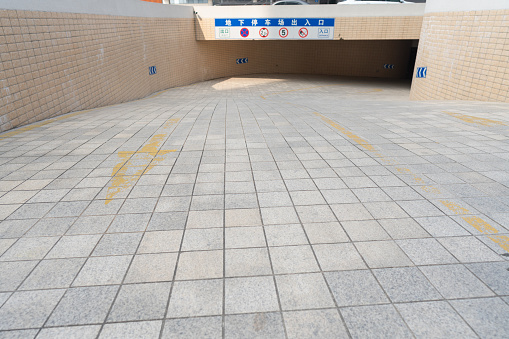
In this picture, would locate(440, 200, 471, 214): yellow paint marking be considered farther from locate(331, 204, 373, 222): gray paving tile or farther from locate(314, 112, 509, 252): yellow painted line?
locate(331, 204, 373, 222): gray paving tile

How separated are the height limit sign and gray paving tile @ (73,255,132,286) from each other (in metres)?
17.7

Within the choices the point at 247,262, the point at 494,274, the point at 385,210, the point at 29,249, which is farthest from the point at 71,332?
the point at 494,274

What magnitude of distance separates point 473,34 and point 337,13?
958 cm

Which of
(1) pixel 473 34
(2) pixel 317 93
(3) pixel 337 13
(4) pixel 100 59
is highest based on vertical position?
(3) pixel 337 13

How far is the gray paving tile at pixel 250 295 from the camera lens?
2.43 metres

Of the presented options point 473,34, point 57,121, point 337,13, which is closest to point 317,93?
point 337,13

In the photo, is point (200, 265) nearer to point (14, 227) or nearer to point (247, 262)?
point (247, 262)

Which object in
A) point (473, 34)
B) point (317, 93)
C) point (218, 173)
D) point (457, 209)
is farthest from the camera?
point (317, 93)

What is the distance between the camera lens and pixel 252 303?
2482 mm

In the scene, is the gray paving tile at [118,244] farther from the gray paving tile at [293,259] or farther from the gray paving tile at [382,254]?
the gray paving tile at [382,254]

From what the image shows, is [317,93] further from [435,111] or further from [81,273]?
[81,273]

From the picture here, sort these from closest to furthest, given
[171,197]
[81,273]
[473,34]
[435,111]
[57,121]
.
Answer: [81,273]
[171,197]
[57,121]
[435,111]
[473,34]

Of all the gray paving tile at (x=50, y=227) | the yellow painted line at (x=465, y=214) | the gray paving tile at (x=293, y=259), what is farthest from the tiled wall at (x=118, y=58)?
the yellow painted line at (x=465, y=214)

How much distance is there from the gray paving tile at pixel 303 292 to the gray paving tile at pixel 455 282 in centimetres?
94
